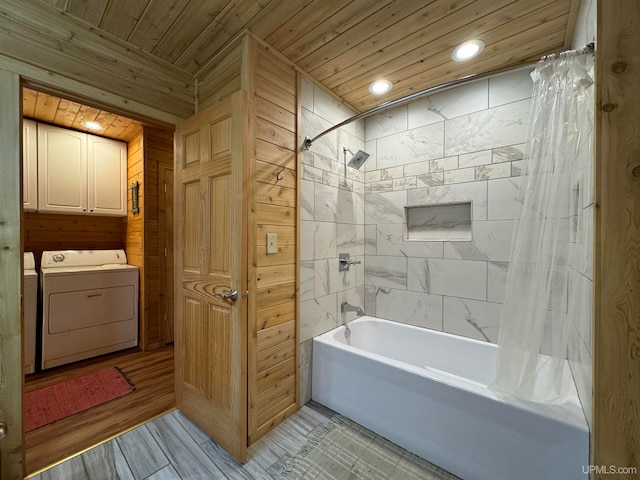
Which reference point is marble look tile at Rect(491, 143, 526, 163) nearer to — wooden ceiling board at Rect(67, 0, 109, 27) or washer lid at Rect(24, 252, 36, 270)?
wooden ceiling board at Rect(67, 0, 109, 27)

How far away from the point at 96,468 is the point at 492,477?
203 centimetres

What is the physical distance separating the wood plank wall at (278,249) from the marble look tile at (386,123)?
95 centimetres

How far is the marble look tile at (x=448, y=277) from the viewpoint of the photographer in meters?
1.92

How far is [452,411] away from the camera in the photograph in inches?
52.7

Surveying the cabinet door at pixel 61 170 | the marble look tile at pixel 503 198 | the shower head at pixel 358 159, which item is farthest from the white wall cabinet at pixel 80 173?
the marble look tile at pixel 503 198

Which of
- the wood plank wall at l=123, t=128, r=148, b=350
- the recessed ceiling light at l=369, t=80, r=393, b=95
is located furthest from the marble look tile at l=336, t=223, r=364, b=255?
the wood plank wall at l=123, t=128, r=148, b=350

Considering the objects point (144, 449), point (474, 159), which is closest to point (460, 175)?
point (474, 159)

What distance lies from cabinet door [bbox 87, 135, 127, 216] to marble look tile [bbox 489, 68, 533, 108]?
379cm

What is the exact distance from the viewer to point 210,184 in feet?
5.17

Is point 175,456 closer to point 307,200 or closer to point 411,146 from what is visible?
point 307,200

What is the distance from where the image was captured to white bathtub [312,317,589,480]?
1.11 m

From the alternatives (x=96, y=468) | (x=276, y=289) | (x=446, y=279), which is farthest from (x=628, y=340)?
(x=96, y=468)

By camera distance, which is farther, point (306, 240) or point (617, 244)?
point (306, 240)

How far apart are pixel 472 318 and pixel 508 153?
1.23 metres
